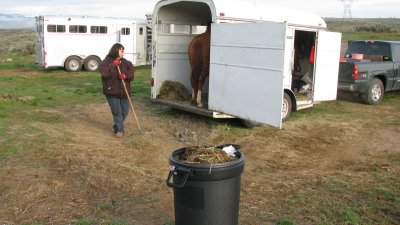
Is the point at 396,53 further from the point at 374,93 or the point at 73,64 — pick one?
the point at 73,64

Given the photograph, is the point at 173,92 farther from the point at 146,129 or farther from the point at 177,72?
the point at 146,129

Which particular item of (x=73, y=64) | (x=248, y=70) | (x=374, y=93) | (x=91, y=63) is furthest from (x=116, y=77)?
(x=91, y=63)

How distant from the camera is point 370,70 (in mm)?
12570

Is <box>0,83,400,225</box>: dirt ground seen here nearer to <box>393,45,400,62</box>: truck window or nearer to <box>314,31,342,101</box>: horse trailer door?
<box>314,31,342,101</box>: horse trailer door

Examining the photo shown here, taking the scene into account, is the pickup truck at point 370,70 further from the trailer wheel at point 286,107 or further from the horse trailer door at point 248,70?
the horse trailer door at point 248,70

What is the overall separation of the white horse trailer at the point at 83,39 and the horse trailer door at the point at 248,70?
537 inches

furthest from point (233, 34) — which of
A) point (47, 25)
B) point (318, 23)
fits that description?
point (47, 25)

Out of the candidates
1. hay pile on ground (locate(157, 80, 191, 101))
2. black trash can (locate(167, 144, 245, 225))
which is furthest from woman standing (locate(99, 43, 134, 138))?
black trash can (locate(167, 144, 245, 225))

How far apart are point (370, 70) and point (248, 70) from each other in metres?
6.01

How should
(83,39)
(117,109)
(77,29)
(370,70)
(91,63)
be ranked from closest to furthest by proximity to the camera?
(117,109), (370,70), (77,29), (83,39), (91,63)

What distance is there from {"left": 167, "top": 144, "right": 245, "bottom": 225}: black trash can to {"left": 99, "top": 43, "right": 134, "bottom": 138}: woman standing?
4.70m

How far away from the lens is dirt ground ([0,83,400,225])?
5.15 m

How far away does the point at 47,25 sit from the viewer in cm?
2033

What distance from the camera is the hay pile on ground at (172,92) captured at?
1073cm
